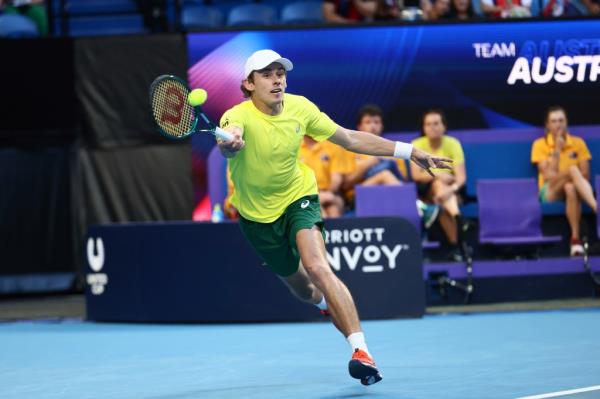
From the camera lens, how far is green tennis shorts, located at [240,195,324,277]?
710cm

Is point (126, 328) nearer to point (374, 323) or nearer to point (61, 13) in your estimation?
point (374, 323)

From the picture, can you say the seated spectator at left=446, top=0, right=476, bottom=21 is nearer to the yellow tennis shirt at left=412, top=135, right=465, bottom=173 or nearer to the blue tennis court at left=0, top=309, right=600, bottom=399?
the yellow tennis shirt at left=412, top=135, right=465, bottom=173

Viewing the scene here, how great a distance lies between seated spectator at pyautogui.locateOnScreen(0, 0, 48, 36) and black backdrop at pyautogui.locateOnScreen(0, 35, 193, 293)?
681 mm

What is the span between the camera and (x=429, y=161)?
23.2 ft

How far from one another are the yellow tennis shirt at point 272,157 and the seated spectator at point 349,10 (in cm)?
623

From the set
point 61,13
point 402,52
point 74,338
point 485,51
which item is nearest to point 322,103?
point 402,52

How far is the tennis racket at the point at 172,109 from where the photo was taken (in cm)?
683

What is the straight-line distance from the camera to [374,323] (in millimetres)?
10625

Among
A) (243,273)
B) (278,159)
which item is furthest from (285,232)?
(243,273)

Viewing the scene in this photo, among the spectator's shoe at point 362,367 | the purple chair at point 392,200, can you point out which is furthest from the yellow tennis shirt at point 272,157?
the purple chair at point 392,200

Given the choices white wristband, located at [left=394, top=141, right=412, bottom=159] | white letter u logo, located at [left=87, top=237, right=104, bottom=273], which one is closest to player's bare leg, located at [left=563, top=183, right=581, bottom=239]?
white letter u logo, located at [left=87, top=237, right=104, bottom=273]

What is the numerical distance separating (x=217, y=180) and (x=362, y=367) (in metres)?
6.93

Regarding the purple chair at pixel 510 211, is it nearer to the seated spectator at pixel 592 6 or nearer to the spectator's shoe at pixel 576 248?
the spectator's shoe at pixel 576 248

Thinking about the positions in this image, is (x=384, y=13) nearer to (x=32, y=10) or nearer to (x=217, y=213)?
→ (x=217, y=213)
